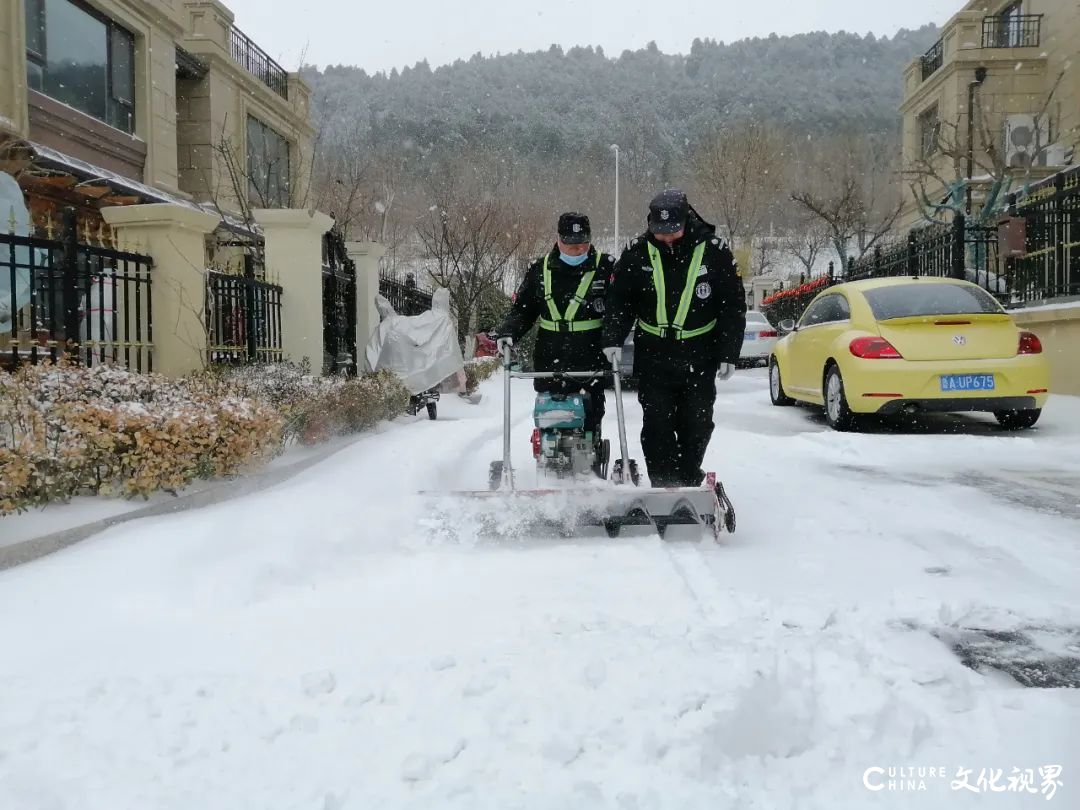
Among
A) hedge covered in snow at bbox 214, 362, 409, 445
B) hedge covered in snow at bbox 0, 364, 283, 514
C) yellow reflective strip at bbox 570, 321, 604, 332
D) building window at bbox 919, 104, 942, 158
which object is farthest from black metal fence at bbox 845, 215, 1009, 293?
building window at bbox 919, 104, 942, 158

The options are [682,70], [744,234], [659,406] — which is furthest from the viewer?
[682,70]

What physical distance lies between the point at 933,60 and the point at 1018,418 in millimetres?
25748

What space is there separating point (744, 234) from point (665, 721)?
36.8 metres

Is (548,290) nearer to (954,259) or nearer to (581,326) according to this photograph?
(581,326)

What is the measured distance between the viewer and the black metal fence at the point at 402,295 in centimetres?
1415

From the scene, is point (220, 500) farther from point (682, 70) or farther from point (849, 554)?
point (682, 70)

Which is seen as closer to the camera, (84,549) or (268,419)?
(84,549)

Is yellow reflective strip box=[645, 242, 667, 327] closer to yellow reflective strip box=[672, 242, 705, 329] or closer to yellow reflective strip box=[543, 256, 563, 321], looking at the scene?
yellow reflective strip box=[672, 242, 705, 329]

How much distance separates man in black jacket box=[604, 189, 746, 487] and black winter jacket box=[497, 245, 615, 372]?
40cm

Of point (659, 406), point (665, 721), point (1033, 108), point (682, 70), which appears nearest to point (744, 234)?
point (1033, 108)

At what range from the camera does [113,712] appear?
227 cm

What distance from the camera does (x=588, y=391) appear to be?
506 centimetres

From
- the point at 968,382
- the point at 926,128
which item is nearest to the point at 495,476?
the point at 968,382

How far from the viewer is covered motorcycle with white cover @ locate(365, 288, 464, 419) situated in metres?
10.6
